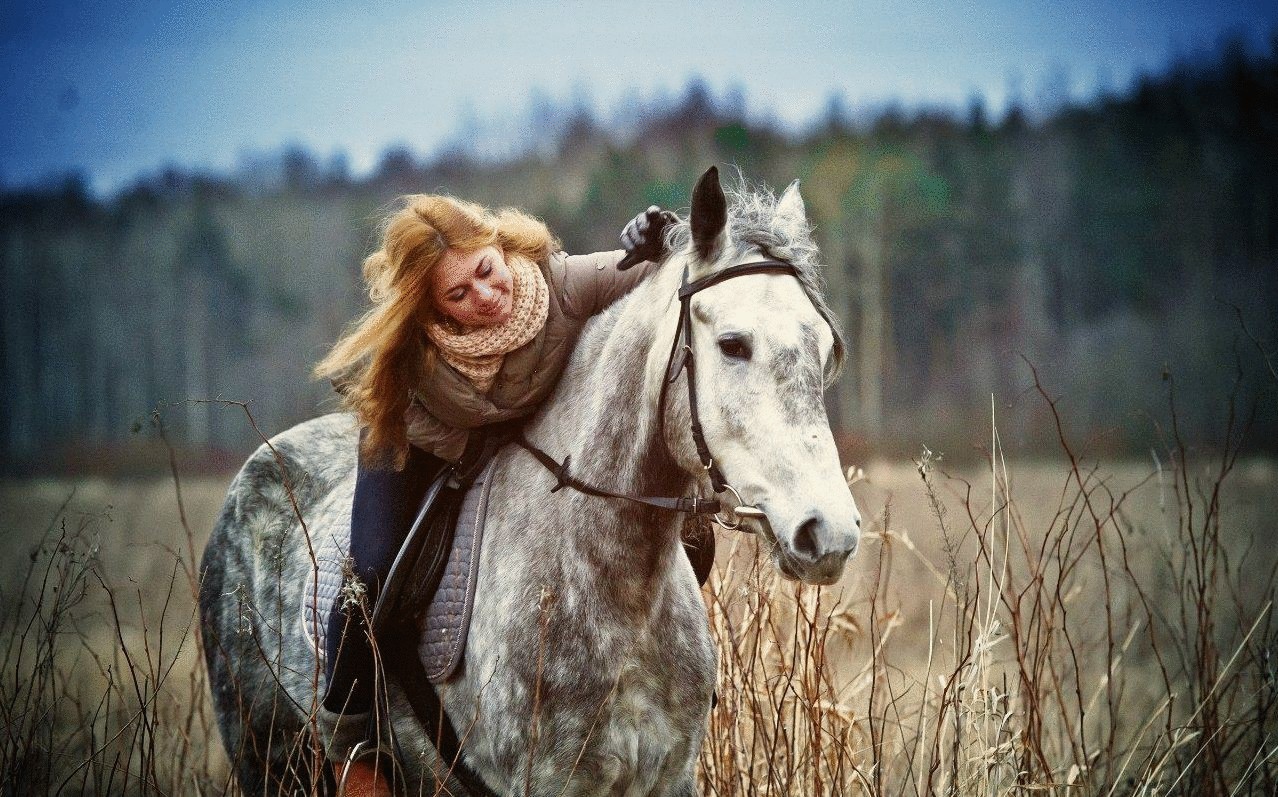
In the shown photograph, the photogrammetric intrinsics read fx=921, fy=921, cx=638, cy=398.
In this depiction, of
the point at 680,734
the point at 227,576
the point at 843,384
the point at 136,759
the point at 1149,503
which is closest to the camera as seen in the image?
the point at 680,734

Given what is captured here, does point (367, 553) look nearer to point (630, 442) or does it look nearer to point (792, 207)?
point (630, 442)

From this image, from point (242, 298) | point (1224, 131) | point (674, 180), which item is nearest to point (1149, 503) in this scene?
point (674, 180)

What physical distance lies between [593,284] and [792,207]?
75 cm

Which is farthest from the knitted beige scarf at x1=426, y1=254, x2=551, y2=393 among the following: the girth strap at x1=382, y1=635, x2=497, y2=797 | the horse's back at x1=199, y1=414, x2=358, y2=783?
the horse's back at x1=199, y1=414, x2=358, y2=783

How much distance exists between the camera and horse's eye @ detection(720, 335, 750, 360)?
7.91ft

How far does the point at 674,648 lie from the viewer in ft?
9.38

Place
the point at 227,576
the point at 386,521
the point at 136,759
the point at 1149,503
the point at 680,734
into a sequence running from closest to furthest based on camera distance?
the point at 680,734 → the point at 386,521 → the point at 227,576 → the point at 136,759 → the point at 1149,503

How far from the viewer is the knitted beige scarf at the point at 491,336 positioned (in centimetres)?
291

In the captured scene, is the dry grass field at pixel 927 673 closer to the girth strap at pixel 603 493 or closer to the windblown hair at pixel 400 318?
the girth strap at pixel 603 493

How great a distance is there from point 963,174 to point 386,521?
1136 inches

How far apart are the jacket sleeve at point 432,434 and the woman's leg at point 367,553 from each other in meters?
0.14

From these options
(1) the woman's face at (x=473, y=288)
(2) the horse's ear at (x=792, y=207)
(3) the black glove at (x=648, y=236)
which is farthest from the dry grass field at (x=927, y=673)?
(1) the woman's face at (x=473, y=288)

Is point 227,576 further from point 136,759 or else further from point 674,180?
point 674,180

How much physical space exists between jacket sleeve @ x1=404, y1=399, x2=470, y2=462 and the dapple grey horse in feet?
0.55
